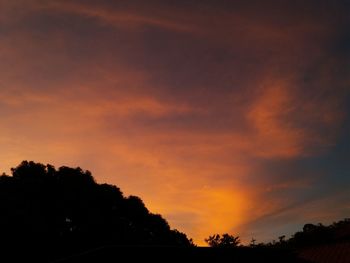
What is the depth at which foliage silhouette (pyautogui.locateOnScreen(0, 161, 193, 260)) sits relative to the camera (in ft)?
94.9

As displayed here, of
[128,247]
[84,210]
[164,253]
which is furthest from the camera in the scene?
[84,210]

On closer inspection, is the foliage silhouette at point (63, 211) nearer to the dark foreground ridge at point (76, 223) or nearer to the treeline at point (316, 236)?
the dark foreground ridge at point (76, 223)

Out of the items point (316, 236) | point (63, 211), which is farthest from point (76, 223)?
point (316, 236)

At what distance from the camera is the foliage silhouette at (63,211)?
28922mm

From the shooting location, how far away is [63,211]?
33375mm

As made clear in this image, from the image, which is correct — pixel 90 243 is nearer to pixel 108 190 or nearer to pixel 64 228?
pixel 64 228

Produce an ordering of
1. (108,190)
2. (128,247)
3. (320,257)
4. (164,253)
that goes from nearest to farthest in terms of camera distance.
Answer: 1. (128,247)
2. (164,253)
3. (320,257)
4. (108,190)

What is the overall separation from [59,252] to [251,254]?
1831 cm

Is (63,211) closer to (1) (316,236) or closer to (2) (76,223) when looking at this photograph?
(2) (76,223)

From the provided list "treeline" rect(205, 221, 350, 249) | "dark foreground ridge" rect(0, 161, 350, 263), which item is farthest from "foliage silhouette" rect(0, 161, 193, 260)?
"treeline" rect(205, 221, 350, 249)

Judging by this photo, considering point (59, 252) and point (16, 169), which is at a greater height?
point (16, 169)

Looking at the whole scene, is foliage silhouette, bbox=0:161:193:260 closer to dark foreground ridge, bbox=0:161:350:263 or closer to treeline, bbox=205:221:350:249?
dark foreground ridge, bbox=0:161:350:263

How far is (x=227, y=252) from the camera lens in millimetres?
16688

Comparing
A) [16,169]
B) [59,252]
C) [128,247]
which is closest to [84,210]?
[59,252]
